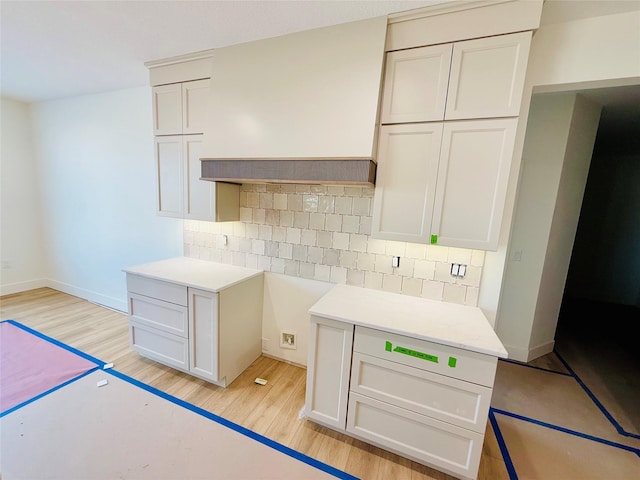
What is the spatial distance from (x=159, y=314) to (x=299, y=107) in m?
2.00

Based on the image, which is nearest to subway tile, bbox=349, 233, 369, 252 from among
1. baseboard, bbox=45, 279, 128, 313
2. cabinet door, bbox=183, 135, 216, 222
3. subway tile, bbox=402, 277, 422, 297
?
subway tile, bbox=402, 277, 422, 297

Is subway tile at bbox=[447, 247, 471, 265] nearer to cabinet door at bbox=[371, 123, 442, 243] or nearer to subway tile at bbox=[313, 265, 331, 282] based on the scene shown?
cabinet door at bbox=[371, 123, 442, 243]

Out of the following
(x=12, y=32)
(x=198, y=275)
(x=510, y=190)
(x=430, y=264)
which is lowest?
(x=198, y=275)

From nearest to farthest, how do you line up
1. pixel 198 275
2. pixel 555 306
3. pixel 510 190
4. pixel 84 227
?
1. pixel 510 190
2. pixel 198 275
3. pixel 555 306
4. pixel 84 227

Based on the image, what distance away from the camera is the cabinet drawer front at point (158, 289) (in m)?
2.04

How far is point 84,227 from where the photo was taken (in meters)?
3.45

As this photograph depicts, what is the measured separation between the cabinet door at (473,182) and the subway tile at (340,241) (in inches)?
28.2

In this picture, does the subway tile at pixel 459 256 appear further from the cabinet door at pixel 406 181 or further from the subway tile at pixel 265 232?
the subway tile at pixel 265 232

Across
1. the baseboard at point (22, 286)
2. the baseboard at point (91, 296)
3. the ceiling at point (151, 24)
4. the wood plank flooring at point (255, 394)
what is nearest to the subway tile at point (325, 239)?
the wood plank flooring at point (255, 394)

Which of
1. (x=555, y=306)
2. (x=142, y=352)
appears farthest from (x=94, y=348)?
(x=555, y=306)

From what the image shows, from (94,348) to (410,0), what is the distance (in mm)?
3762

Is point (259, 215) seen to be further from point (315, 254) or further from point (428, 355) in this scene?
point (428, 355)

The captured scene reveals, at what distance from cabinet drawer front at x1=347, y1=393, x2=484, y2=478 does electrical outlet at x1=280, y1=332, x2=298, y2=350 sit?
2.95 ft

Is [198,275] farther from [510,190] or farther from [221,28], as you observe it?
[510,190]
